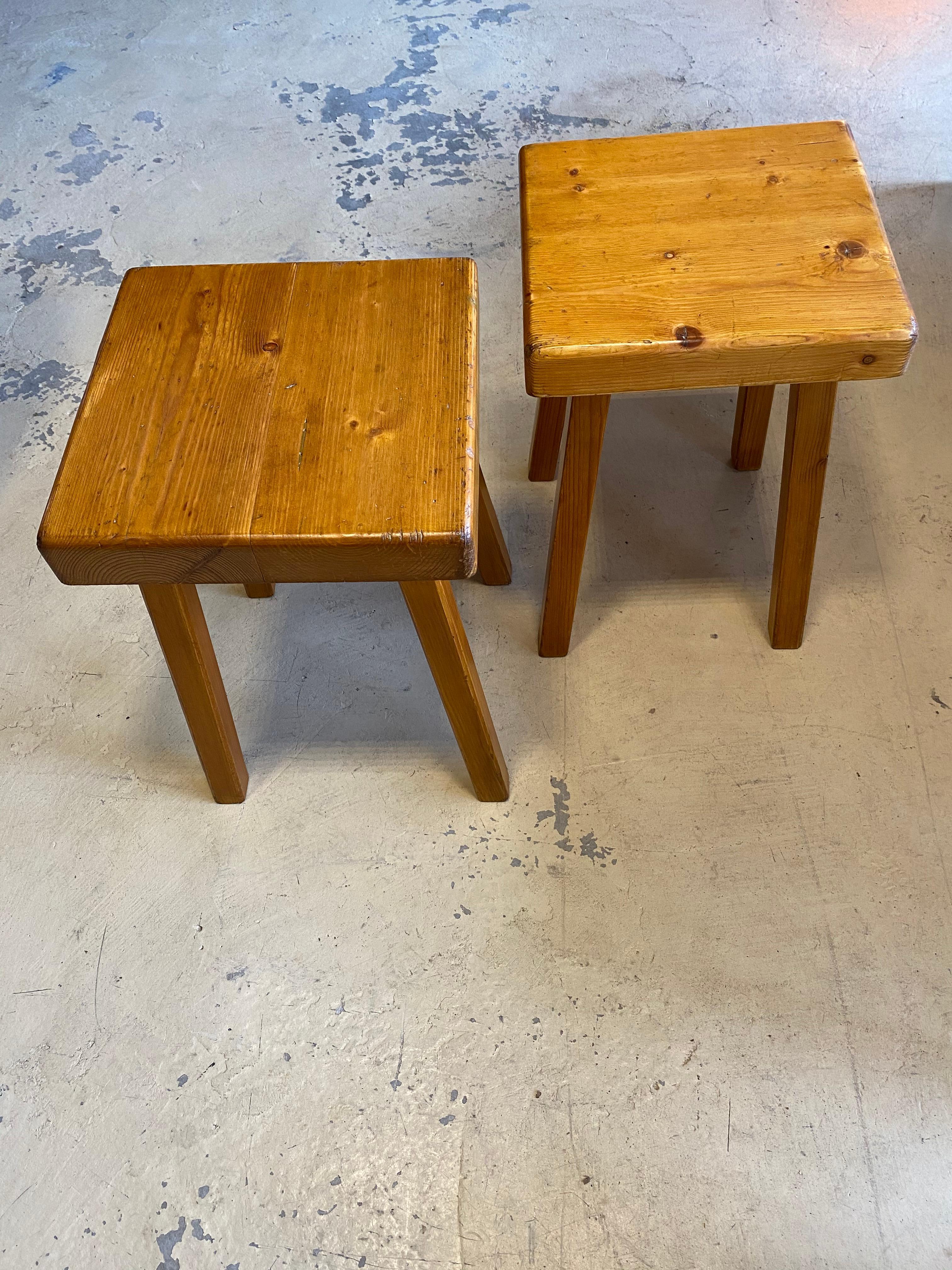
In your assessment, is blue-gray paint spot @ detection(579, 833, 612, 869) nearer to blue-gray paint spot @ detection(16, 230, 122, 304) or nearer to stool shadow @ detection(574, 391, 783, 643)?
stool shadow @ detection(574, 391, 783, 643)

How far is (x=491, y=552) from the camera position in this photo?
1521 millimetres

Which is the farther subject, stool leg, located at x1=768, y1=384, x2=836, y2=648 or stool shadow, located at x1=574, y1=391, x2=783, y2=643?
stool shadow, located at x1=574, y1=391, x2=783, y2=643

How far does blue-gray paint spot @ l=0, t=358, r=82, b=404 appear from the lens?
6.24 feet

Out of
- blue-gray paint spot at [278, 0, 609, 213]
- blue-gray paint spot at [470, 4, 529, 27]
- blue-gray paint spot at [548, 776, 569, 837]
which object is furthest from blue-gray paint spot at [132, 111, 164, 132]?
blue-gray paint spot at [548, 776, 569, 837]

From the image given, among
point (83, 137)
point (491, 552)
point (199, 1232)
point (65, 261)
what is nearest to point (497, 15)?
point (83, 137)

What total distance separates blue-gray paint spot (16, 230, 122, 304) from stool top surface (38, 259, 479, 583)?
3.37 ft

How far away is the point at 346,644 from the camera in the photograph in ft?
5.06

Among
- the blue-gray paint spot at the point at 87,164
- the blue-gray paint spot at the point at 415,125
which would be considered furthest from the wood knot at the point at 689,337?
the blue-gray paint spot at the point at 87,164

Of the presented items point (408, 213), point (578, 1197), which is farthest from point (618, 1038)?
point (408, 213)

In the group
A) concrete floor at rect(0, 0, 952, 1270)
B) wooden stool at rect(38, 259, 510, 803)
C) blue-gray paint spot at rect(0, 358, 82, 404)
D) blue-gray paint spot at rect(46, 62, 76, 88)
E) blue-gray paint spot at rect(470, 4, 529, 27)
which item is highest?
wooden stool at rect(38, 259, 510, 803)

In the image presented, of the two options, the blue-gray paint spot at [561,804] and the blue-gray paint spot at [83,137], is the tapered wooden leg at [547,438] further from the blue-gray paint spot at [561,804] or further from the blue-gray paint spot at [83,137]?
the blue-gray paint spot at [83,137]

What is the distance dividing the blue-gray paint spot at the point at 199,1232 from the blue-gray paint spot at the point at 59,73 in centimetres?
258

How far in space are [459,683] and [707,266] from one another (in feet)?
1.78

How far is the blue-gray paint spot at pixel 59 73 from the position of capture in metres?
2.60
